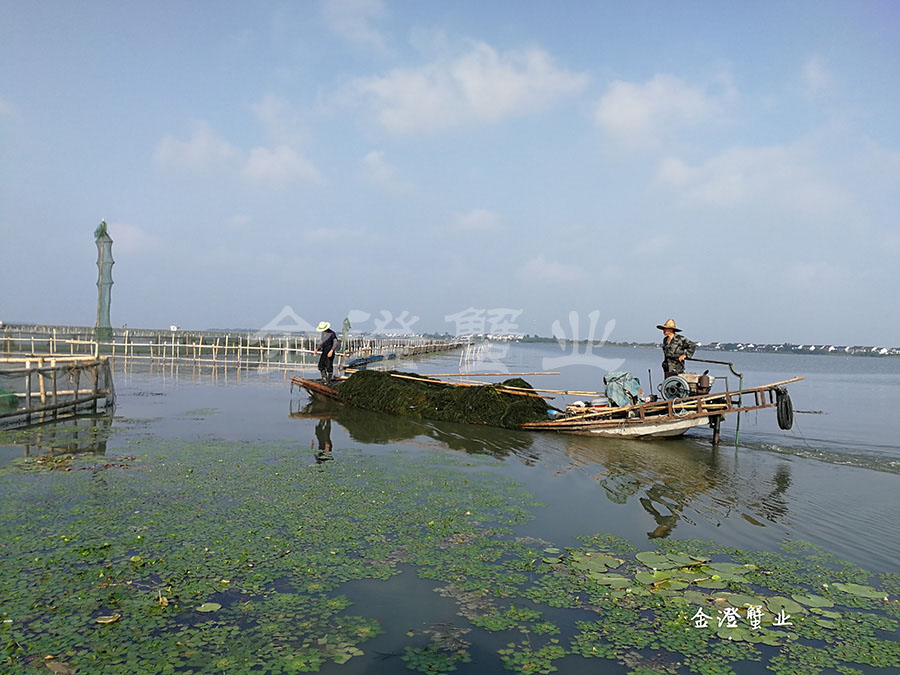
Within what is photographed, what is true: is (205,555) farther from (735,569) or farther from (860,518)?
(860,518)

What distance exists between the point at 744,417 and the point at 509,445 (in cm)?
972

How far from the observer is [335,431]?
1053 cm

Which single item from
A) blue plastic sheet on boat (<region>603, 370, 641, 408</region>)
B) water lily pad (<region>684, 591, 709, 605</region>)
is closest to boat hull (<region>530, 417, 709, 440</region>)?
blue plastic sheet on boat (<region>603, 370, 641, 408</region>)

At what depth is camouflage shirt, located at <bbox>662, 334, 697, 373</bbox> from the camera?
435 inches

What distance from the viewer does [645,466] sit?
338 inches

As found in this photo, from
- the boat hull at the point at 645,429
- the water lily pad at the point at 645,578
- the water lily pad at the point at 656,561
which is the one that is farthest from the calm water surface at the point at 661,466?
the water lily pad at the point at 645,578

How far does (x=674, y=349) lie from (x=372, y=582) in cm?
882

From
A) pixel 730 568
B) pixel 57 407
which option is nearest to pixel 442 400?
pixel 57 407

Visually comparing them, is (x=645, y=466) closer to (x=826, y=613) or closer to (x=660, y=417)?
(x=660, y=417)

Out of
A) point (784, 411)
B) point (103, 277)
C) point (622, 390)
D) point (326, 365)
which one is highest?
point (103, 277)

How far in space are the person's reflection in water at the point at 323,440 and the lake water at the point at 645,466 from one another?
0.06 metres

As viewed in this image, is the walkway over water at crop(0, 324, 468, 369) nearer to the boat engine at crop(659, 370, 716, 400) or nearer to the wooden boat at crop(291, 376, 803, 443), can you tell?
the wooden boat at crop(291, 376, 803, 443)

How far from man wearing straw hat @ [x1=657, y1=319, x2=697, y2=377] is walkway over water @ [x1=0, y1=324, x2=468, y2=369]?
1252 centimetres

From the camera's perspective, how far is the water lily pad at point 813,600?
13.1 feet
